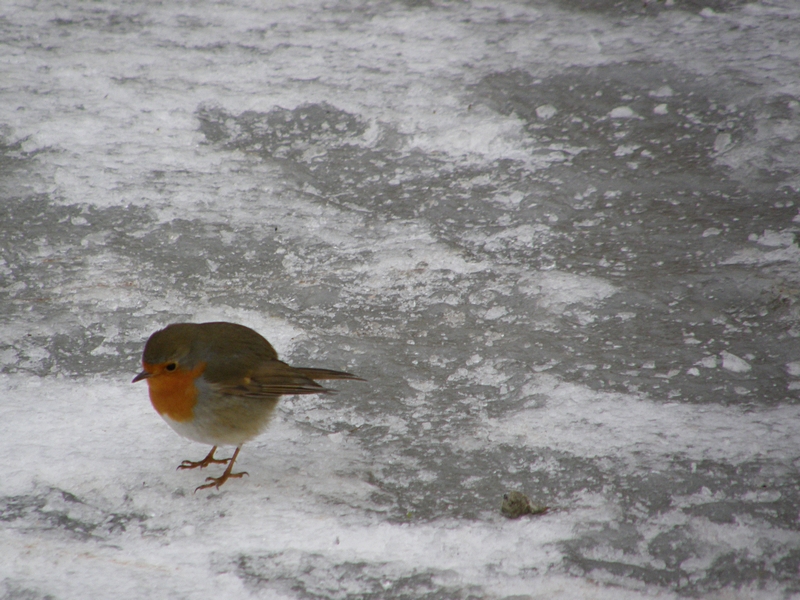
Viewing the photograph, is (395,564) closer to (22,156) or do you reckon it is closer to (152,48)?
(22,156)

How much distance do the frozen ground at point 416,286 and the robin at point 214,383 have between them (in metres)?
0.18

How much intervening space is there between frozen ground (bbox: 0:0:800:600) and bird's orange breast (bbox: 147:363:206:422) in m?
0.25

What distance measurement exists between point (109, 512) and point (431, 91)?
3292 mm

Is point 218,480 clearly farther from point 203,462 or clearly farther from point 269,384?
point 269,384

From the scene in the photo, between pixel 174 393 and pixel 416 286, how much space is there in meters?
1.36

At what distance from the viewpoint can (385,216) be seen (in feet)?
12.6

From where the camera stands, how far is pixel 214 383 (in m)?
2.39

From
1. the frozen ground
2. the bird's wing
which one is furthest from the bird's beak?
the frozen ground

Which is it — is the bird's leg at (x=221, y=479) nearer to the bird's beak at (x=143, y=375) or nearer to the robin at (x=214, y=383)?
the robin at (x=214, y=383)

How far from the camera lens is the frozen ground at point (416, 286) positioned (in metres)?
2.07

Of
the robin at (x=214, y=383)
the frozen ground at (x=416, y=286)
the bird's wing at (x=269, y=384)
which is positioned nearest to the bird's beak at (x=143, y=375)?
the robin at (x=214, y=383)

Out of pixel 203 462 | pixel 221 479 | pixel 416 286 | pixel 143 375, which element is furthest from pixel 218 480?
pixel 416 286

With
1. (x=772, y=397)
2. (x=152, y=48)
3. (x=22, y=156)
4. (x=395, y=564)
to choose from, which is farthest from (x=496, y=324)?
(x=152, y=48)

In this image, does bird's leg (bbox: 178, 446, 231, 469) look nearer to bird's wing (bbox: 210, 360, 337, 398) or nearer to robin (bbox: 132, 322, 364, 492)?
robin (bbox: 132, 322, 364, 492)
